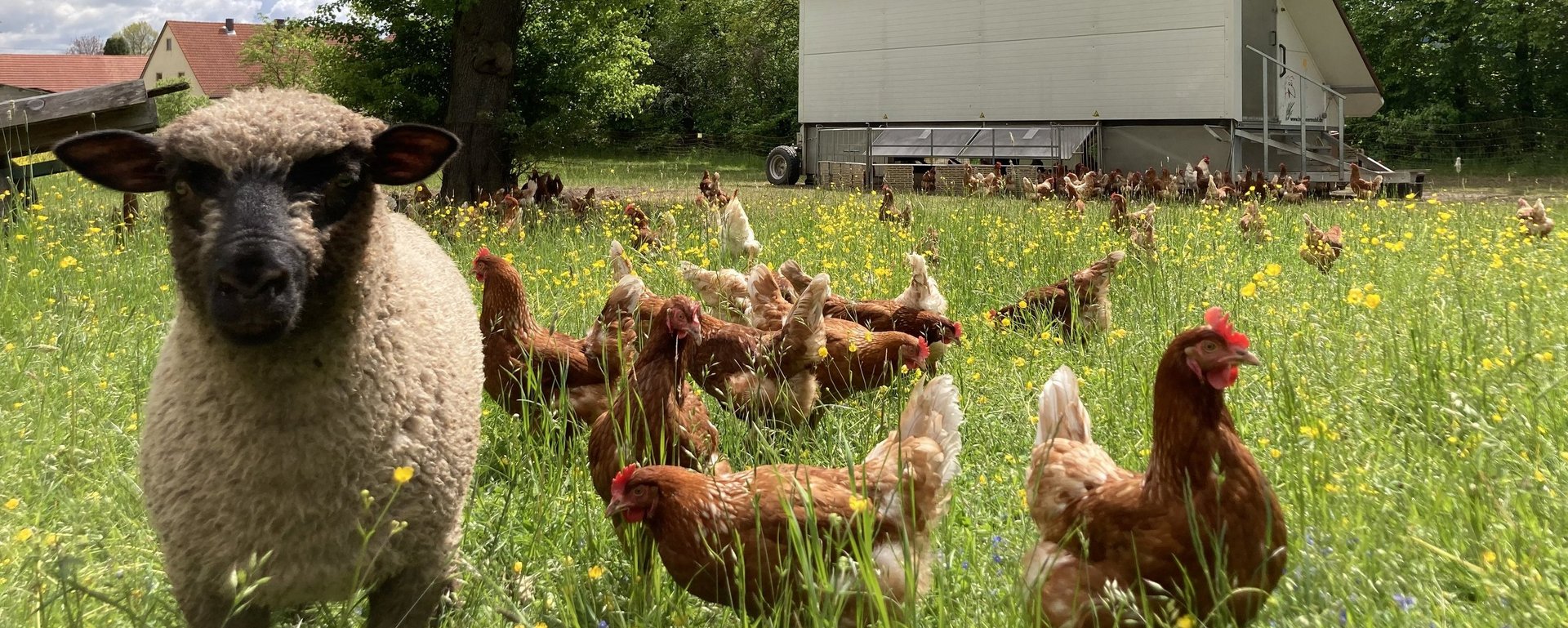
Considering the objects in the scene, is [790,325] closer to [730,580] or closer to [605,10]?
[730,580]

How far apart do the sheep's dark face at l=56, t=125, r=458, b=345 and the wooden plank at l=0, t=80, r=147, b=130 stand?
7.78 m

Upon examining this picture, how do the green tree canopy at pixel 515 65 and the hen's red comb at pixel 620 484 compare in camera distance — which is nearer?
the hen's red comb at pixel 620 484

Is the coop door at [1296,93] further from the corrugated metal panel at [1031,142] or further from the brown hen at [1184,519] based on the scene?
the brown hen at [1184,519]

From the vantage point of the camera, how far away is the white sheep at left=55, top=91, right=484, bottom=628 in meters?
2.67

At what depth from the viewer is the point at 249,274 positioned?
2.51m

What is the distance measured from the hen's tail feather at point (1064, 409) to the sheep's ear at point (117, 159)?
104 inches

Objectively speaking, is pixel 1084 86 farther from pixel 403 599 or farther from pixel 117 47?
pixel 117 47

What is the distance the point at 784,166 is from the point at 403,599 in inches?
1043

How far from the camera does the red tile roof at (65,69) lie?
298ft

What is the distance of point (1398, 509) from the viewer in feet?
10.1

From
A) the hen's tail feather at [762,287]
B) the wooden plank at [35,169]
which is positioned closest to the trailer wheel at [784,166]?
the wooden plank at [35,169]

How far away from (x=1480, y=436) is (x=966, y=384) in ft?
8.16

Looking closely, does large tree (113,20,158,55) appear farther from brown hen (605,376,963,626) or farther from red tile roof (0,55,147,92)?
brown hen (605,376,963,626)

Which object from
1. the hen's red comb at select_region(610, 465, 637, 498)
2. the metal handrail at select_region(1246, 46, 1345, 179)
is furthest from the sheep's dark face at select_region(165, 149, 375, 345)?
the metal handrail at select_region(1246, 46, 1345, 179)
